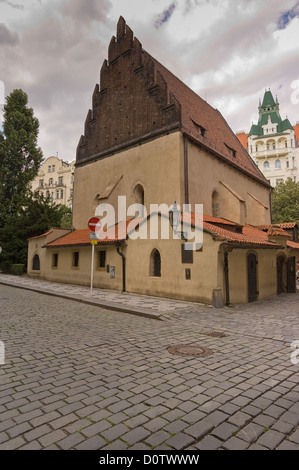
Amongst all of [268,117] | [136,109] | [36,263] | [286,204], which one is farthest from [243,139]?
[36,263]

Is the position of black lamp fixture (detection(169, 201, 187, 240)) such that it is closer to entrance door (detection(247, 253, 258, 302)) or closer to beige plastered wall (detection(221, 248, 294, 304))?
beige plastered wall (detection(221, 248, 294, 304))

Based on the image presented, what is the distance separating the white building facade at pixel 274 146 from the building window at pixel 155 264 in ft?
182

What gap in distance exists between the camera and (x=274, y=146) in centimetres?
6575

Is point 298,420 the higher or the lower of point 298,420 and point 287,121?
the lower

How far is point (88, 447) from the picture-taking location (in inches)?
103

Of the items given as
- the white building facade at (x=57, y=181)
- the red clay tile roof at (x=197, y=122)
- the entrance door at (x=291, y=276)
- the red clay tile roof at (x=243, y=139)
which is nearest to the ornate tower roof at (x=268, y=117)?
the red clay tile roof at (x=243, y=139)

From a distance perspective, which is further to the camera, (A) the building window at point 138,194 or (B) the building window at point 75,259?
(A) the building window at point 138,194

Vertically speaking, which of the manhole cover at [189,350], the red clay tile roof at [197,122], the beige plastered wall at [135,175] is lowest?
the manhole cover at [189,350]

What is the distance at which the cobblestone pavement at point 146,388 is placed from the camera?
2818mm

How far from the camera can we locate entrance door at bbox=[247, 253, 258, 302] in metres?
13.0

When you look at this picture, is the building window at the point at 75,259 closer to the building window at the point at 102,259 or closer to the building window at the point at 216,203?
the building window at the point at 102,259

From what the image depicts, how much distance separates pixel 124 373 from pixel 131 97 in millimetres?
20779

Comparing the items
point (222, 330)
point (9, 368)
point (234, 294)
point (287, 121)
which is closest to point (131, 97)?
point (234, 294)
